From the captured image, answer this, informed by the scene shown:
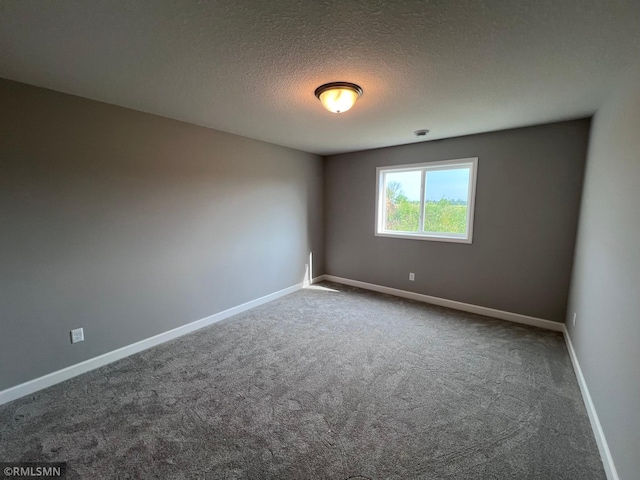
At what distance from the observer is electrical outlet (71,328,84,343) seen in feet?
7.46

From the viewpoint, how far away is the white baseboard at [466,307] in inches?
124

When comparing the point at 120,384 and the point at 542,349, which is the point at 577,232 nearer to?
the point at 542,349

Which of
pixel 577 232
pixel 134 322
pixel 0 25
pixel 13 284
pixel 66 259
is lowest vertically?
pixel 134 322

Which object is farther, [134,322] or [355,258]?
[355,258]

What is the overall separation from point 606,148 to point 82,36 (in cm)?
354

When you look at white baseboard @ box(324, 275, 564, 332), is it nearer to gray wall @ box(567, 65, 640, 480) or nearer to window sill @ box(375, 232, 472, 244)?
gray wall @ box(567, 65, 640, 480)

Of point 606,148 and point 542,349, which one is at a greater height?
point 606,148

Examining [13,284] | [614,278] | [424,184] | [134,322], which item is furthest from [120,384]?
[424,184]

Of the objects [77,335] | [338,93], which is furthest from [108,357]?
[338,93]

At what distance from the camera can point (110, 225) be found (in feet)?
7.97

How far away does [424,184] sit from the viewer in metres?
3.93

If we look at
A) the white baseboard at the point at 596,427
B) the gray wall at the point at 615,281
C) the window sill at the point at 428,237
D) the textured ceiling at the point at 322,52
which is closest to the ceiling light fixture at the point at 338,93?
the textured ceiling at the point at 322,52

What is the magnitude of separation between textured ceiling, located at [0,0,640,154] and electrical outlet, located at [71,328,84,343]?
1.93 m

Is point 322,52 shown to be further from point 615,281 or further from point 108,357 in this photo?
point 108,357
